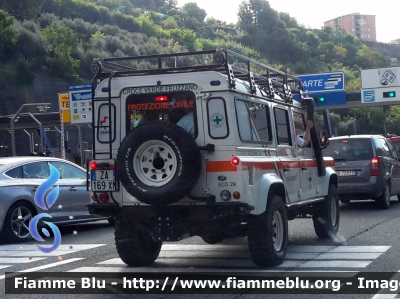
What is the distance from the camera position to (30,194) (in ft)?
39.2

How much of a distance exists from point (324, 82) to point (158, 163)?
26.8 m

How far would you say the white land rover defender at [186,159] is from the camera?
7.66 metres

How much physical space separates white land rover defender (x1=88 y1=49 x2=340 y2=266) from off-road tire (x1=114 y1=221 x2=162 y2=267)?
0.01 metres

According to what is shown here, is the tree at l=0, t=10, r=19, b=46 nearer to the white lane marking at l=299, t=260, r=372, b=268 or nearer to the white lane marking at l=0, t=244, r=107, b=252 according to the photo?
the white lane marking at l=0, t=244, r=107, b=252

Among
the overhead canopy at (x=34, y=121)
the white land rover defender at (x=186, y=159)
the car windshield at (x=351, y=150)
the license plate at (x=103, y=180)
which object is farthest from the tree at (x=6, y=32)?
the license plate at (x=103, y=180)


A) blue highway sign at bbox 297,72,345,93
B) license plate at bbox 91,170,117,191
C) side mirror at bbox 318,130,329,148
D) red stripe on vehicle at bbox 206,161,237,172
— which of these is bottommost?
license plate at bbox 91,170,117,191

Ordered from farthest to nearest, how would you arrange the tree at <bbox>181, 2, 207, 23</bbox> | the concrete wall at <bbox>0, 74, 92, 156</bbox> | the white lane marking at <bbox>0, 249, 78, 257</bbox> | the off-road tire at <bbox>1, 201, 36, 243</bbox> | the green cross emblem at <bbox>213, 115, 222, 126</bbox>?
1. the tree at <bbox>181, 2, 207, 23</bbox>
2. the concrete wall at <bbox>0, 74, 92, 156</bbox>
3. the off-road tire at <bbox>1, 201, 36, 243</bbox>
4. the white lane marking at <bbox>0, 249, 78, 257</bbox>
5. the green cross emblem at <bbox>213, 115, 222, 126</bbox>

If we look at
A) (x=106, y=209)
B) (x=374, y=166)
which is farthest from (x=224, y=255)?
(x=374, y=166)

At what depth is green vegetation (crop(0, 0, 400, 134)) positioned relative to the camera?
6681 cm

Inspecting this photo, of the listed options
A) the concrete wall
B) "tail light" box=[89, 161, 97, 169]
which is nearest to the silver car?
"tail light" box=[89, 161, 97, 169]

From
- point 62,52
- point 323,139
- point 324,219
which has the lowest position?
point 324,219

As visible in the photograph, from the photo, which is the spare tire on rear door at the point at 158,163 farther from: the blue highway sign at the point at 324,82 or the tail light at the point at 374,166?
the blue highway sign at the point at 324,82

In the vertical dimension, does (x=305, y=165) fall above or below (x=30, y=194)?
above

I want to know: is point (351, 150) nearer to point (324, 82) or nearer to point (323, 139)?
point (323, 139)
